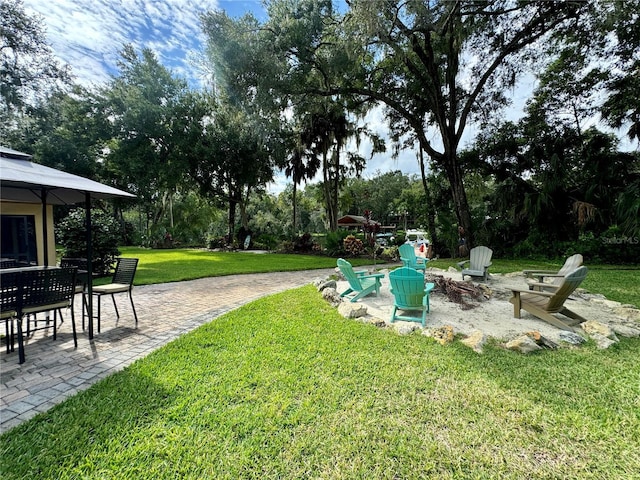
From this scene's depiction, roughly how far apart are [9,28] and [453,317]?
25425 mm

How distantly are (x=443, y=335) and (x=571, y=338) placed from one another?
1638 mm

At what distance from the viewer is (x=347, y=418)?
2193 millimetres

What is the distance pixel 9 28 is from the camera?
15.2m

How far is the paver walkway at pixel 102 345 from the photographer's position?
2.53 metres

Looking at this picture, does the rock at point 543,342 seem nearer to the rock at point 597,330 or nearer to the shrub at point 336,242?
the rock at point 597,330

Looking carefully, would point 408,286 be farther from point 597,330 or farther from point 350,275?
point 597,330

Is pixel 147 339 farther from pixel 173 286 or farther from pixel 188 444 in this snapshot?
pixel 173 286

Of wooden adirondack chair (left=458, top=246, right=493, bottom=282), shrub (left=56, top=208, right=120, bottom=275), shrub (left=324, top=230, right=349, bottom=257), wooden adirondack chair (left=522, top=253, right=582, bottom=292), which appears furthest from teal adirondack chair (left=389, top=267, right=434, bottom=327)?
shrub (left=324, top=230, right=349, bottom=257)

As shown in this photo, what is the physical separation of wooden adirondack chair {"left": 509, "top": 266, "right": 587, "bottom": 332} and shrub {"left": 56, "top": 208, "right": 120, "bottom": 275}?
11.1m

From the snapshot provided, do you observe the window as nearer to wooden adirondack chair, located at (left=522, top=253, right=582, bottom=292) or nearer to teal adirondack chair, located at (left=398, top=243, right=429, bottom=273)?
teal adirondack chair, located at (left=398, top=243, right=429, bottom=273)

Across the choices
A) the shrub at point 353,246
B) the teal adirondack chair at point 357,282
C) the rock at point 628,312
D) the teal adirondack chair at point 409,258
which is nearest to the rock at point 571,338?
the rock at point 628,312

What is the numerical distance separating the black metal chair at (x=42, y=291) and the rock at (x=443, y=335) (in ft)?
15.5

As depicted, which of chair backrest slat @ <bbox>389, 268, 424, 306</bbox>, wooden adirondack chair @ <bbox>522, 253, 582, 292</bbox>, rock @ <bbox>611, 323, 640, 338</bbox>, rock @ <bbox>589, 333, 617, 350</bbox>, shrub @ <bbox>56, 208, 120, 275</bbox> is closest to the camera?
rock @ <bbox>589, 333, 617, 350</bbox>

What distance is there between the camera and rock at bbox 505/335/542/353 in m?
3.36
